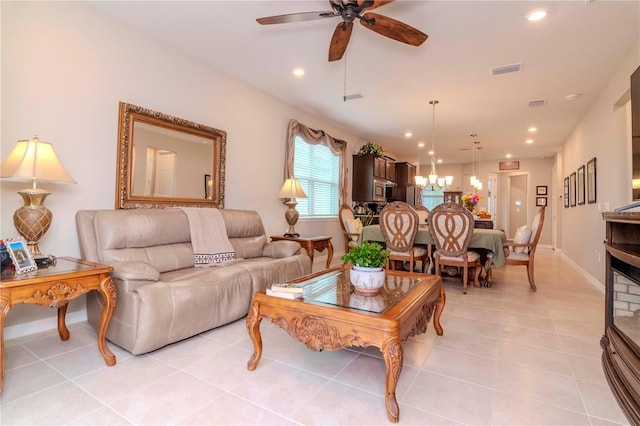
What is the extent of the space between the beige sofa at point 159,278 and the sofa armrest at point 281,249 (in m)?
0.15

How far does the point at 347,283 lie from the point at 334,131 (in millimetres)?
4602

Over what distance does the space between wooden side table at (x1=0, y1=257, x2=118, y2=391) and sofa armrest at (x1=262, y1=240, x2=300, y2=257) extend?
1.78 meters

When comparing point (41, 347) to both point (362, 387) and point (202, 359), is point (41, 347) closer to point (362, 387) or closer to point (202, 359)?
point (202, 359)

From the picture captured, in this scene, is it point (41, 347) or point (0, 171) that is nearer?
point (0, 171)

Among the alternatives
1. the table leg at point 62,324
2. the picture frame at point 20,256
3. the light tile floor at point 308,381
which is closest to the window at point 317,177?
the light tile floor at point 308,381

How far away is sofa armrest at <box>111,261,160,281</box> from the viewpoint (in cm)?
216

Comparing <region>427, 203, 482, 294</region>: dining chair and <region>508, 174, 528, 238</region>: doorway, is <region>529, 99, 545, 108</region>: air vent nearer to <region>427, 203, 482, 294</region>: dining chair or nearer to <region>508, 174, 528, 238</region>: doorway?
<region>427, 203, 482, 294</region>: dining chair

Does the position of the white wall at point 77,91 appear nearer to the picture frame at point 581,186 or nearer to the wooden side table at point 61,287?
the wooden side table at point 61,287

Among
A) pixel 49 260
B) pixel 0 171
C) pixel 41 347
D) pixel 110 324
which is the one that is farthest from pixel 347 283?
pixel 0 171

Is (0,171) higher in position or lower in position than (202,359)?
higher

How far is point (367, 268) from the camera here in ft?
6.63

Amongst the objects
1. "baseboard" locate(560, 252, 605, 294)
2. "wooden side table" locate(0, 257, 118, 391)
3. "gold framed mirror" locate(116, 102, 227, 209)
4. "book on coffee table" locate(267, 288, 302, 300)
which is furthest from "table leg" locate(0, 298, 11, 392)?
"baseboard" locate(560, 252, 605, 294)

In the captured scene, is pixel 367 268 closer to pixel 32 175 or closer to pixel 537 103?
pixel 32 175

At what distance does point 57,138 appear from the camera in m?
2.55
